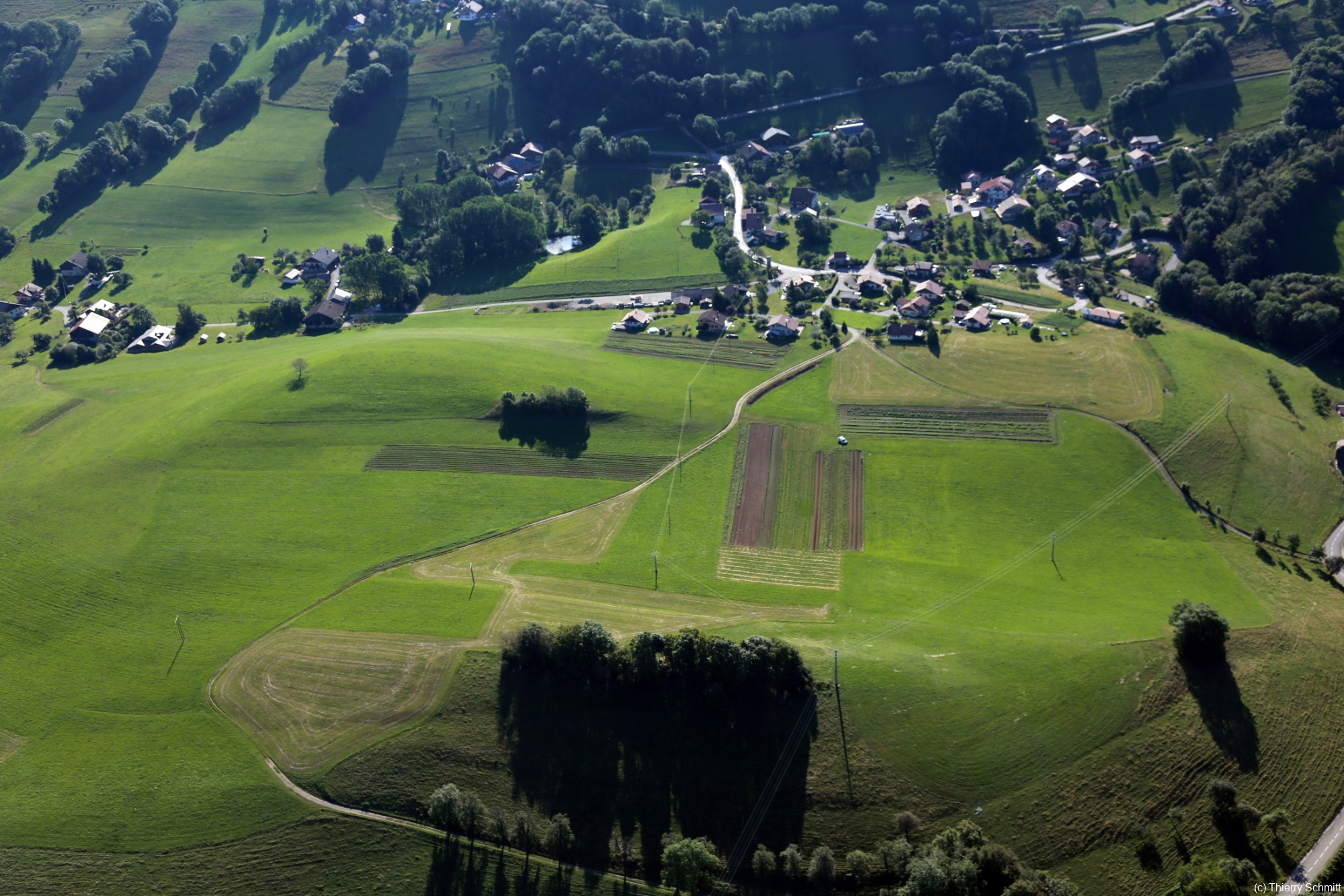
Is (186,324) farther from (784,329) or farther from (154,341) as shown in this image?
(784,329)

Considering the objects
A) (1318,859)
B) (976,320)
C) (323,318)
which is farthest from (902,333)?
(323,318)

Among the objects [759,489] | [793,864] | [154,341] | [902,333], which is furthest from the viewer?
[154,341]

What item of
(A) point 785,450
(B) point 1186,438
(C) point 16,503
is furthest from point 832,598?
(C) point 16,503

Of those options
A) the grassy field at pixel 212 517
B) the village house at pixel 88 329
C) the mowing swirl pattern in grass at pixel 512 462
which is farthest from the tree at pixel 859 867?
the village house at pixel 88 329

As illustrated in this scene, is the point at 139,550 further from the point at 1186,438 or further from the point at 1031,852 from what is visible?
the point at 1186,438

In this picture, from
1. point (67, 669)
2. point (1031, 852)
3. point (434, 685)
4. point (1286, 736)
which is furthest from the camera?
point (67, 669)

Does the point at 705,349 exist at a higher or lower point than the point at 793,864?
higher
